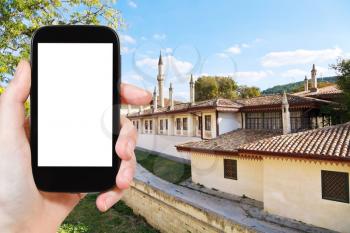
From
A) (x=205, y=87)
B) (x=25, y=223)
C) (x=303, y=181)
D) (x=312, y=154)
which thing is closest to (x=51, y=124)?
(x=25, y=223)

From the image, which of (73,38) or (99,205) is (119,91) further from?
(99,205)

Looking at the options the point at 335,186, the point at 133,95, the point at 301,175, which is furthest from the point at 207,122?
the point at 133,95

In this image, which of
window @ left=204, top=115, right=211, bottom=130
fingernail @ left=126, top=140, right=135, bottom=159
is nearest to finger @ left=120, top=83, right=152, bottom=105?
fingernail @ left=126, top=140, right=135, bottom=159

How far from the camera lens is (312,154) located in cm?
1120

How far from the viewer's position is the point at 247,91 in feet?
140

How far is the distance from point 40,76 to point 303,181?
1205 cm

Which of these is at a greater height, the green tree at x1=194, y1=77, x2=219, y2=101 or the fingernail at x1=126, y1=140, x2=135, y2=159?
the green tree at x1=194, y1=77, x2=219, y2=101

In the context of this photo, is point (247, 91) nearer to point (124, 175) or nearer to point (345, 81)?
point (345, 81)

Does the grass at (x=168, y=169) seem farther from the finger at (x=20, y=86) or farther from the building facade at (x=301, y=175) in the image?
the finger at (x=20, y=86)

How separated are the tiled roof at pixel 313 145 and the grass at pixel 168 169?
7.29m

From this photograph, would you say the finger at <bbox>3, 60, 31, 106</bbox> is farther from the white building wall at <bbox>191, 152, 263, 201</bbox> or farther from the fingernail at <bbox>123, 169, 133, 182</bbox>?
the white building wall at <bbox>191, 152, 263, 201</bbox>

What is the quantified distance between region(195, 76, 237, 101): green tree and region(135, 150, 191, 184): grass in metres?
16.4

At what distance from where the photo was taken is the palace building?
1767cm

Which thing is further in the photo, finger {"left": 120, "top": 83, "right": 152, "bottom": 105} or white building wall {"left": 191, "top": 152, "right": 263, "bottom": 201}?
white building wall {"left": 191, "top": 152, "right": 263, "bottom": 201}
